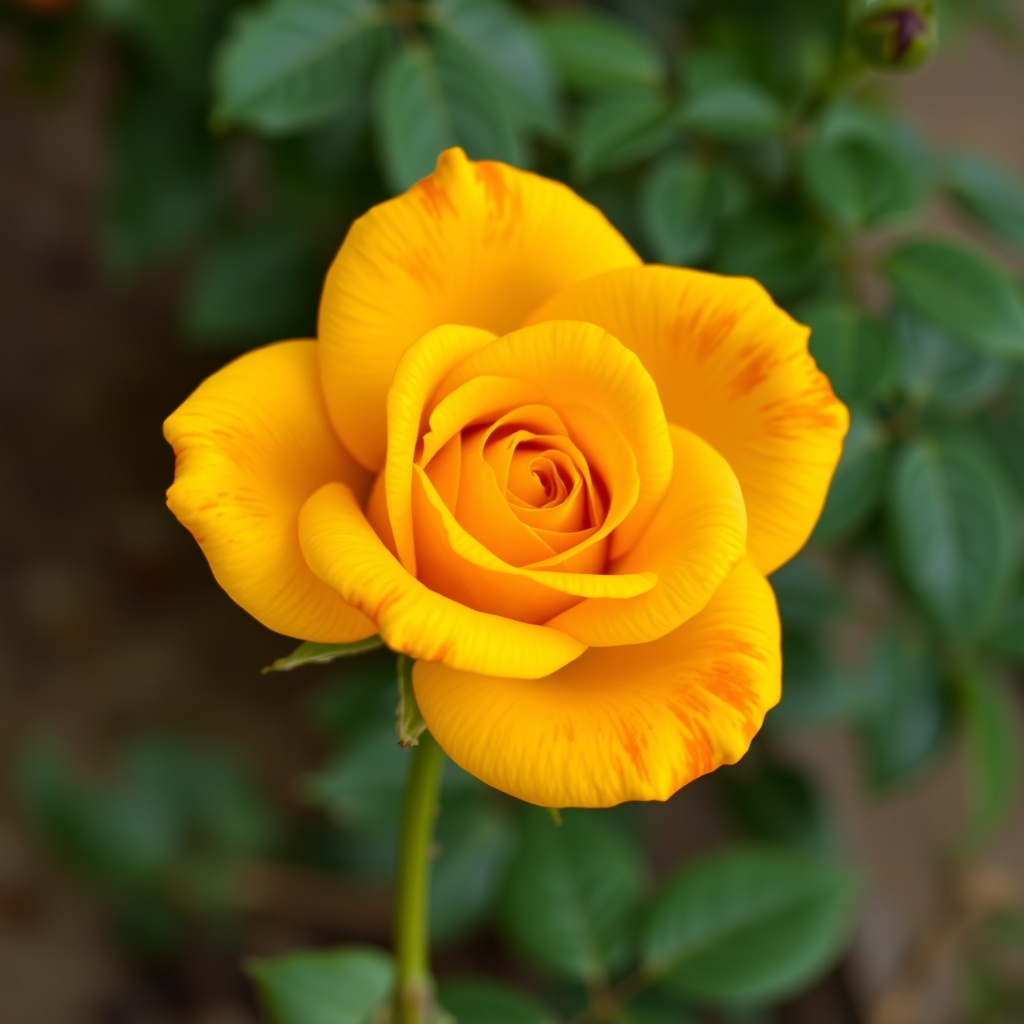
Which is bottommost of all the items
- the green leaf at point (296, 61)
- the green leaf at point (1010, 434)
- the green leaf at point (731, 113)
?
the green leaf at point (1010, 434)

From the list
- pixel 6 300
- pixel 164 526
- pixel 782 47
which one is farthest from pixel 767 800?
pixel 6 300

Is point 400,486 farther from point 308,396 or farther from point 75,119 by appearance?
point 75,119

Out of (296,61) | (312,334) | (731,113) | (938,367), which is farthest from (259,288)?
(938,367)

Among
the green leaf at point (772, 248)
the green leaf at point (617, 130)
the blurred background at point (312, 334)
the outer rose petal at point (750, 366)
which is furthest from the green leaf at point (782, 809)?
the outer rose petal at point (750, 366)

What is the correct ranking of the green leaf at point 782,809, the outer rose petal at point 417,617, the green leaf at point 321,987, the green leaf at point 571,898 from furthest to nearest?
the green leaf at point 782,809 → the green leaf at point 571,898 → the green leaf at point 321,987 → the outer rose petal at point 417,617

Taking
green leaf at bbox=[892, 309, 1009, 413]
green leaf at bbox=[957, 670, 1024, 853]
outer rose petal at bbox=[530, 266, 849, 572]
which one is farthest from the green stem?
green leaf at bbox=[957, 670, 1024, 853]

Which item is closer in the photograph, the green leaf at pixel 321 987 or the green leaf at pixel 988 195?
the green leaf at pixel 321 987

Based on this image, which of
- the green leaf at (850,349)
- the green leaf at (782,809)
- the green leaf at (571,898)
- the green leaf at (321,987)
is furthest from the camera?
the green leaf at (782,809)

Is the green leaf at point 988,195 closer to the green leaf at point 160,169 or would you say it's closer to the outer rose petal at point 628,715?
the outer rose petal at point 628,715

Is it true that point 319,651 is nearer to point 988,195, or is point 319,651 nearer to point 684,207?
point 684,207
